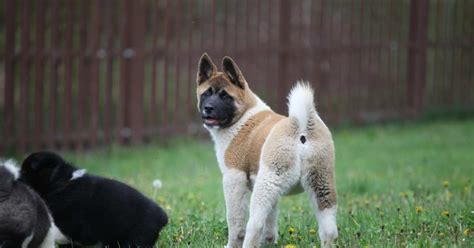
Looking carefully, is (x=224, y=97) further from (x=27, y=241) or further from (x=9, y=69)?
(x=9, y=69)

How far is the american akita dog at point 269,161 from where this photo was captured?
6.02 metres

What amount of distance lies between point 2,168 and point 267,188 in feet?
5.96

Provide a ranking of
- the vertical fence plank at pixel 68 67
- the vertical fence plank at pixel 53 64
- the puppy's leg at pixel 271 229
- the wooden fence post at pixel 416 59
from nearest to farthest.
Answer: the puppy's leg at pixel 271 229 < the vertical fence plank at pixel 53 64 < the vertical fence plank at pixel 68 67 < the wooden fence post at pixel 416 59

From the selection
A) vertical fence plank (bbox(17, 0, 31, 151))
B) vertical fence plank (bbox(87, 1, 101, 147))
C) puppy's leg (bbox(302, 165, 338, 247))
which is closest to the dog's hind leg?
puppy's leg (bbox(302, 165, 338, 247))

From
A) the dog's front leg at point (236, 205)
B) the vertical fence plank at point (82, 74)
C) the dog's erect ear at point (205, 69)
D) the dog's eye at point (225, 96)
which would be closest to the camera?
the dog's front leg at point (236, 205)

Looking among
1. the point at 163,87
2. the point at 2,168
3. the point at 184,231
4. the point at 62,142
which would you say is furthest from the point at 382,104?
the point at 2,168

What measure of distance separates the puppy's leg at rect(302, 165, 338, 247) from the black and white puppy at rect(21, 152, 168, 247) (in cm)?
122

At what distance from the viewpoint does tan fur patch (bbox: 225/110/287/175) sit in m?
6.49

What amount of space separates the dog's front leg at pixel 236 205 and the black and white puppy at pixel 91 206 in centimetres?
52

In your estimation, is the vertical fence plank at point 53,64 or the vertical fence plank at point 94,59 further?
the vertical fence plank at point 94,59

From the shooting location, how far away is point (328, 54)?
55.1 ft

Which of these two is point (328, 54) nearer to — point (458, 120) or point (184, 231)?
point (458, 120)

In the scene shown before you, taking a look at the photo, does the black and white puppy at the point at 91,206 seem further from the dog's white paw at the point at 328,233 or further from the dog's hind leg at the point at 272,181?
the dog's white paw at the point at 328,233

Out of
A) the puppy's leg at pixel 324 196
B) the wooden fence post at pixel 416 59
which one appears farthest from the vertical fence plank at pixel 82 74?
the puppy's leg at pixel 324 196
